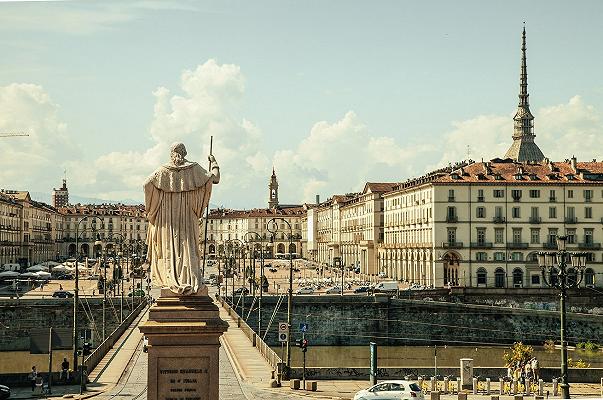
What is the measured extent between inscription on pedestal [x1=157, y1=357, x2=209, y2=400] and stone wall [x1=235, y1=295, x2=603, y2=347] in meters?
68.4

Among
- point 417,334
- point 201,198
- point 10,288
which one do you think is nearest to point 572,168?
point 417,334

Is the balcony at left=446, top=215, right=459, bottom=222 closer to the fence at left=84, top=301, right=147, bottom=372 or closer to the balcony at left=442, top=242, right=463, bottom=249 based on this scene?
the balcony at left=442, top=242, right=463, bottom=249

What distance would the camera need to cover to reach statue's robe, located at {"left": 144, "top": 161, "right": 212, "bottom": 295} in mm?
19922

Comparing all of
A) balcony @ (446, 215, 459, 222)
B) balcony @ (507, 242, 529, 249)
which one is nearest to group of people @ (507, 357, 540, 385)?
balcony @ (507, 242, 529, 249)

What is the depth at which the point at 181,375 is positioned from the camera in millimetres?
18844

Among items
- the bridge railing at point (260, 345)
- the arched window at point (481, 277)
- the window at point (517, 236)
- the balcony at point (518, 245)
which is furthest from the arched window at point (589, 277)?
the bridge railing at point (260, 345)

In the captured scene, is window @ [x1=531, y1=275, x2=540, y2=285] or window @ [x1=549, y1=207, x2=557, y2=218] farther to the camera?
window @ [x1=549, y1=207, x2=557, y2=218]

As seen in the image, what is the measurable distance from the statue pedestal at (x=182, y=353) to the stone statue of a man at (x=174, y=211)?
3.71 feet

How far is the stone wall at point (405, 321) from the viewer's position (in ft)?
288

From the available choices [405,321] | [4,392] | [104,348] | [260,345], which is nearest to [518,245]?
[405,321]

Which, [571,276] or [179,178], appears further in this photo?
[571,276]

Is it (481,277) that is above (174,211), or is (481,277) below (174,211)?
below

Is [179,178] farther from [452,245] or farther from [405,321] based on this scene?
[452,245]

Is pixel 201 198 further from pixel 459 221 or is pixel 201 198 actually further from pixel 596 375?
pixel 459 221
